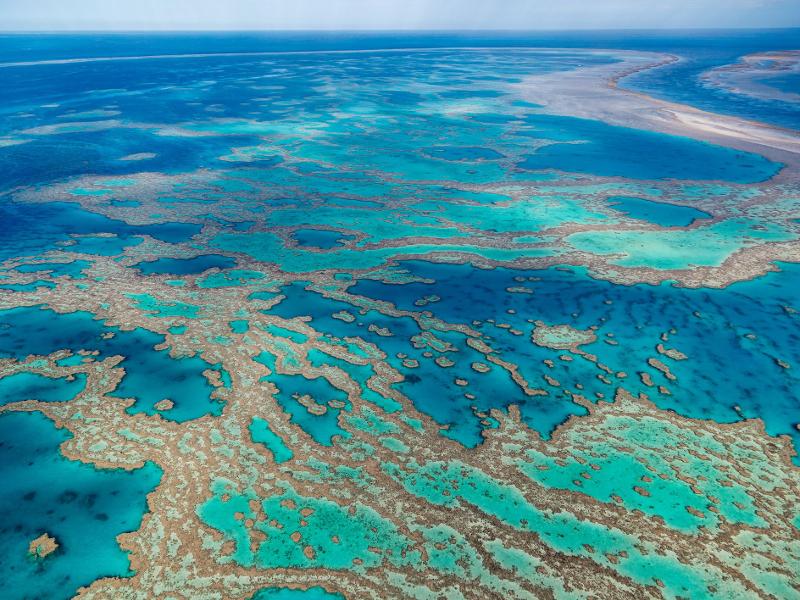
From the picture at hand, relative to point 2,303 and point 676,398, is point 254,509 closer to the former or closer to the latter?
point 676,398

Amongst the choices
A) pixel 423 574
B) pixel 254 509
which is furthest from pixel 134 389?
pixel 423 574

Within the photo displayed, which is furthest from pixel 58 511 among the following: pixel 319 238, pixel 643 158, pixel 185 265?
pixel 643 158

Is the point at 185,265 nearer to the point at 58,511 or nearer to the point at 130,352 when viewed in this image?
the point at 130,352

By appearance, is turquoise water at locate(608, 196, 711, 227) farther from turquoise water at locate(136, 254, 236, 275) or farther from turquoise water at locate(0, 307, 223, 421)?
turquoise water at locate(0, 307, 223, 421)

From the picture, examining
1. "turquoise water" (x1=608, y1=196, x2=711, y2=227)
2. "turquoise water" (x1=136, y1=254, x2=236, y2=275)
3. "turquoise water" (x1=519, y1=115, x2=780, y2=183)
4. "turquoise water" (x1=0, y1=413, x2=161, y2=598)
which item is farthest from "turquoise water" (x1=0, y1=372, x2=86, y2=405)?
"turquoise water" (x1=519, y1=115, x2=780, y2=183)

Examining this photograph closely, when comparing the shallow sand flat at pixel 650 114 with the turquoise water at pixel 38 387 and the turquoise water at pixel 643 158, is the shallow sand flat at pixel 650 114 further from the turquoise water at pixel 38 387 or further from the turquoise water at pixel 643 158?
the turquoise water at pixel 38 387
